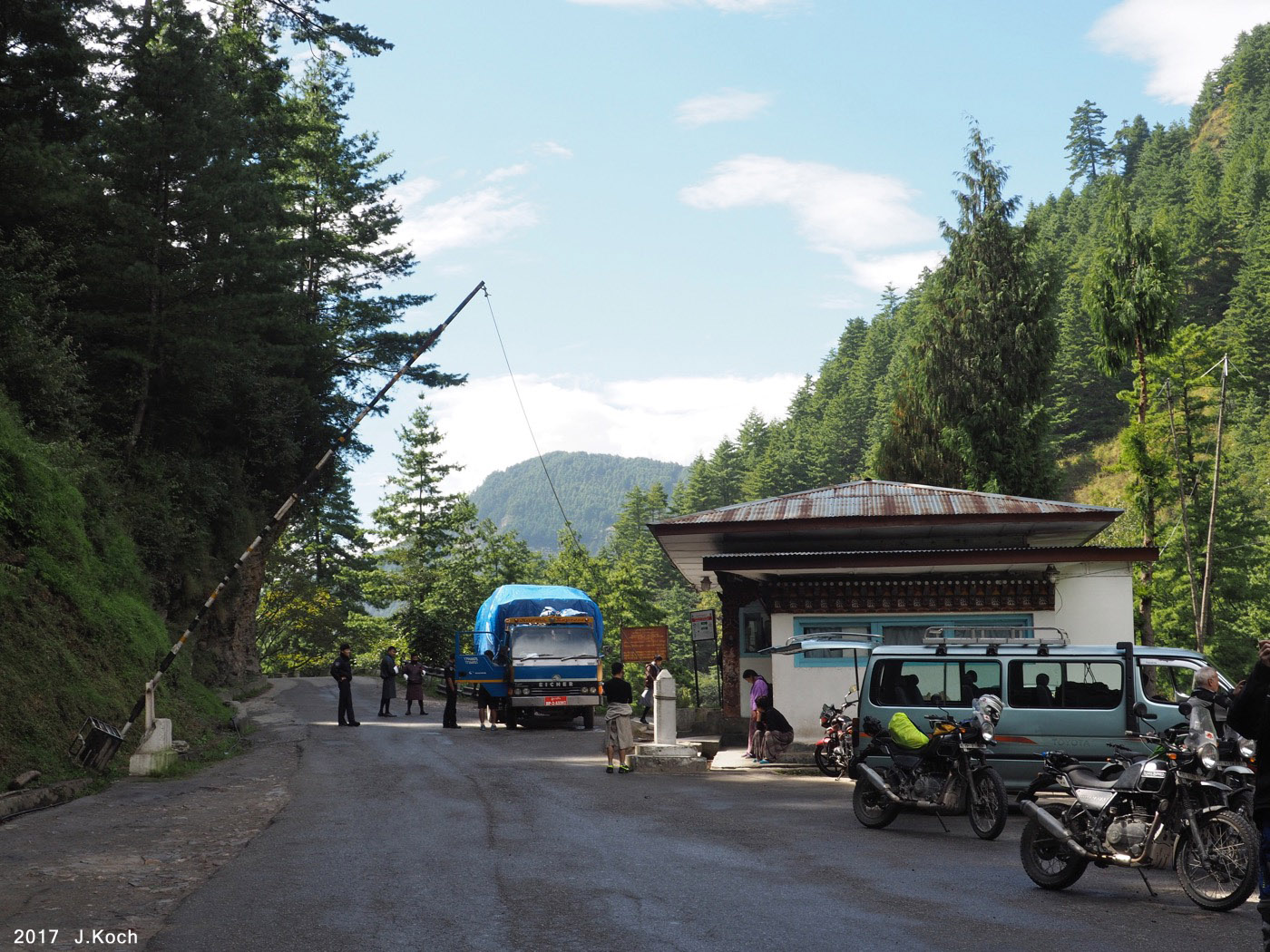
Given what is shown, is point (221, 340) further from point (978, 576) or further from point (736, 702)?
point (978, 576)

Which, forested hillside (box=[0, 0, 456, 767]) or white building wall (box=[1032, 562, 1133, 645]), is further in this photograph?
white building wall (box=[1032, 562, 1133, 645])

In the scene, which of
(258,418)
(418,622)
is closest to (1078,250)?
(418,622)


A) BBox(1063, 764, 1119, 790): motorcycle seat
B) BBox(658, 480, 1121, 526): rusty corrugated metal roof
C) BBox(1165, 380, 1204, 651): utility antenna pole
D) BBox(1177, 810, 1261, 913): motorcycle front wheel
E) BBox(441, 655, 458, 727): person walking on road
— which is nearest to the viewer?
BBox(1177, 810, 1261, 913): motorcycle front wheel

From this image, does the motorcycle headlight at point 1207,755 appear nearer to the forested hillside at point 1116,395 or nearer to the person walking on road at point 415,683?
the person walking on road at point 415,683

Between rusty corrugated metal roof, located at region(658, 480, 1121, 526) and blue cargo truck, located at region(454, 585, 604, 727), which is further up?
rusty corrugated metal roof, located at region(658, 480, 1121, 526)

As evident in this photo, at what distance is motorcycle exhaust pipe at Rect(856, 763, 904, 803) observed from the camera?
12.5 metres

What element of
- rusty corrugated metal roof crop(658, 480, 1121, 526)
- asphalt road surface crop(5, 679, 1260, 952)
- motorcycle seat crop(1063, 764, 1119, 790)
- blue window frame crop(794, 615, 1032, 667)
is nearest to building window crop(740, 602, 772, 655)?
rusty corrugated metal roof crop(658, 480, 1121, 526)

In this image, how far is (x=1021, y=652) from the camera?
14.7m

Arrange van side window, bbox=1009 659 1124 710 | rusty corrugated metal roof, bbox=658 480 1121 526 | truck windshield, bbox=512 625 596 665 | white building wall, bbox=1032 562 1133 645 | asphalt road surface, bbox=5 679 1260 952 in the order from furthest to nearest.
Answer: truck windshield, bbox=512 625 596 665 → rusty corrugated metal roof, bbox=658 480 1121 526 → white building wall, bbox=1032 562 1133 645 → van side window, bbox=1009 659 1124 710 → asphalt road surface, bbox=5 679 1260 952

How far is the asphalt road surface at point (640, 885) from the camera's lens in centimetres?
714

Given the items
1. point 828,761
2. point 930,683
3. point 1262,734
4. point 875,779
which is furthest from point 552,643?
point 1262,734

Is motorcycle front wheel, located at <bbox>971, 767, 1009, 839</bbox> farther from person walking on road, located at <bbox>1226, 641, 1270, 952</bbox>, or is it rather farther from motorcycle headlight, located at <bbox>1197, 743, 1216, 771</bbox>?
person walking on road, located at <bbox>1226, 641, 1270, 952</bbox>

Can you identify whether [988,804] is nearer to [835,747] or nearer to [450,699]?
[835,747]

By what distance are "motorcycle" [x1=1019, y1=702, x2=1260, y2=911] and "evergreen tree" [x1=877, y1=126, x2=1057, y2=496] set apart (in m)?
38.2
